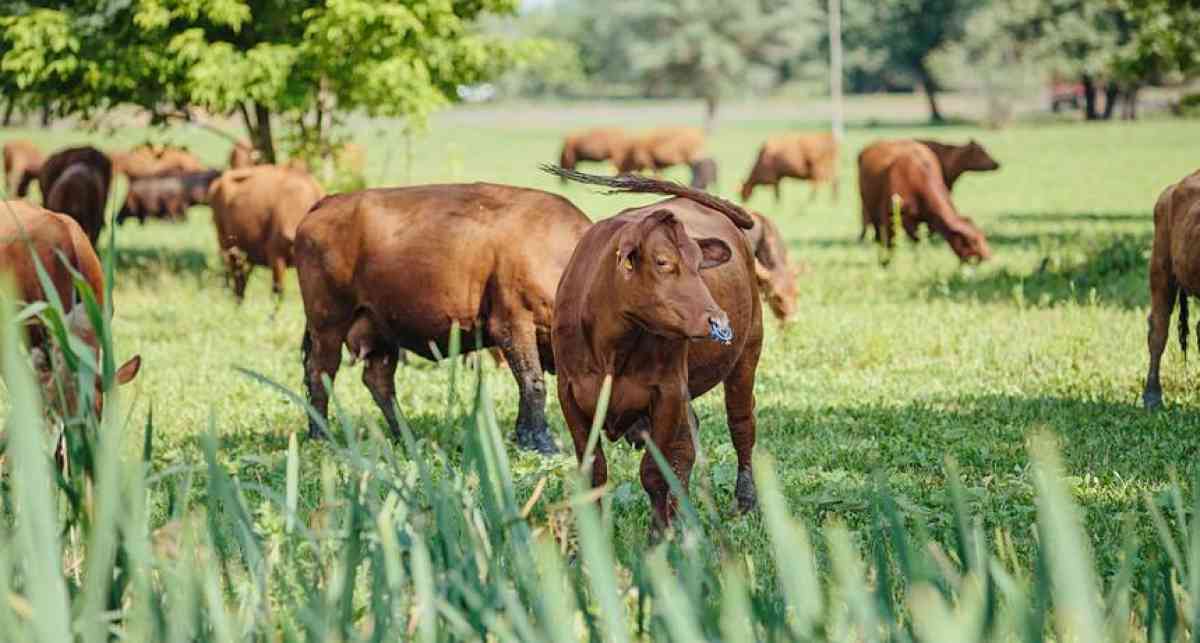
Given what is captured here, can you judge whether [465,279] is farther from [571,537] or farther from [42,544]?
[42,544]

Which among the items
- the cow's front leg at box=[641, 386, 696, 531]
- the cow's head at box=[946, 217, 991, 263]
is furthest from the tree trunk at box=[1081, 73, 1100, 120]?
the cow's front leg at box=[641, 386, 696, 531]

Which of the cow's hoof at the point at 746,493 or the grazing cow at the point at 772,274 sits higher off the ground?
the cow's hoof at the point at 746,493

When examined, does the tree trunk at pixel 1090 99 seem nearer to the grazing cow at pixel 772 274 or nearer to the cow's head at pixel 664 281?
the grazing cow at pixel 772 274

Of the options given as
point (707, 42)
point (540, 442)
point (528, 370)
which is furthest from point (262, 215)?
point (707, 42)

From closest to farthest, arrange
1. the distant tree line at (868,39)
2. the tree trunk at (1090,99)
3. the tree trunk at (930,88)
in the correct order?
1. the distant tree line at (868,39)
2. the tree trunk at (1090,99)
3. the tree trunk at (930,88)

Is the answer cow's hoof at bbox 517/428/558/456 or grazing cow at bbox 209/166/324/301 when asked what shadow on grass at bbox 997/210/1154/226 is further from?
cow's hoof at bbox 517/428/558/456

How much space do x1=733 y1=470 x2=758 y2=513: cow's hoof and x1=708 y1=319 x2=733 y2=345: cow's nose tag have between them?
6.07ft

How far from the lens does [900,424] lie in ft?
29.2

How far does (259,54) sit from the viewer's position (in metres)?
16.5

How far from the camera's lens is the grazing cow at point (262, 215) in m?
14.9

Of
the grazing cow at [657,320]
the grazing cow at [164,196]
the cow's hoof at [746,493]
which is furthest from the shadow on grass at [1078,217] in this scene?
the grazing cow at [657,320]

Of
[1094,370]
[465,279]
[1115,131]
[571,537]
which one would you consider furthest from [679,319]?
[1115,131]

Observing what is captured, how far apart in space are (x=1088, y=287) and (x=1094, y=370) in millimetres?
4548

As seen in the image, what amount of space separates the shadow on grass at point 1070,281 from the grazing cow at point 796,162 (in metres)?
14.8
